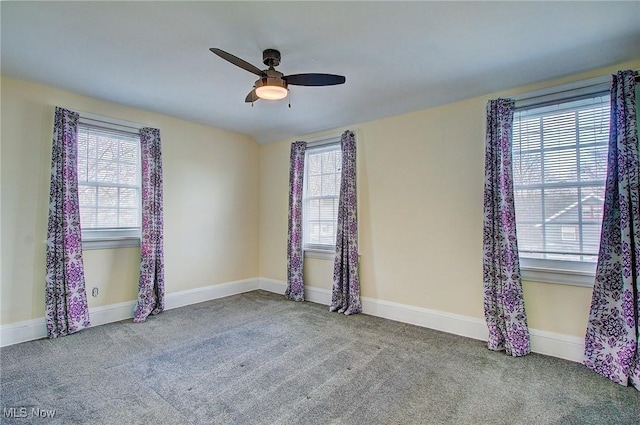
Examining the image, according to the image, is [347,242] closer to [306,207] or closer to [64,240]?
[306,207]

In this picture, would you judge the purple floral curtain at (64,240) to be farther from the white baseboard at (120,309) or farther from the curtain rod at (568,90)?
the curtain rod at (568,90)

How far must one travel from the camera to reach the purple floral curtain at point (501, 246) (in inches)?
118

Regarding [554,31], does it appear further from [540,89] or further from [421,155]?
[421,155]

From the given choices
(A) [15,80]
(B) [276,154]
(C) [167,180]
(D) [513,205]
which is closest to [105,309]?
(C) [167,180]

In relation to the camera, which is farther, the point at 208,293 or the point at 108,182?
the point at 208,293

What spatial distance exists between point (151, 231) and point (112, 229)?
0.43m

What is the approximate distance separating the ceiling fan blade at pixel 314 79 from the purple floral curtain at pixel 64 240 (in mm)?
2589

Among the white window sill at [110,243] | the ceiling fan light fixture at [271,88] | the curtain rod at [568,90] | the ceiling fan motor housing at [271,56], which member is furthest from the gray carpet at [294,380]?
the ceiling fan motor housing at [271,56]

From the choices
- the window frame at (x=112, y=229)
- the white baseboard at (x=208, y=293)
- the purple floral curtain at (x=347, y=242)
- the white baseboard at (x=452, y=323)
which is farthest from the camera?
the white baseboard at (x=208, y=293)

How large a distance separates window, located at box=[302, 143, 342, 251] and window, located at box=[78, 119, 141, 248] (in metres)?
2.33

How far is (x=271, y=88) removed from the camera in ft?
8.32

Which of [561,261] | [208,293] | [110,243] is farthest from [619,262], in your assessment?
[110,243]

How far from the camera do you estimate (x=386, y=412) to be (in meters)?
2.11

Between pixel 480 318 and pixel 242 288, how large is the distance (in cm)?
355
